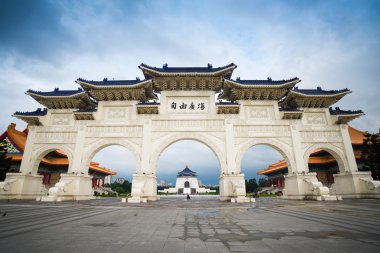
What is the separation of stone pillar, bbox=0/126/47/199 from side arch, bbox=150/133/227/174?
1025 cm

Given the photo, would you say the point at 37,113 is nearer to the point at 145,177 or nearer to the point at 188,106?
the point at 145,177

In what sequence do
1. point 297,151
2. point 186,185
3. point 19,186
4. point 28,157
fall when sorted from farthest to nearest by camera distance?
point 186,185
point 28,157
point 297,151
point 19,186

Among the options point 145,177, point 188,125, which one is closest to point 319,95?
point 188,125

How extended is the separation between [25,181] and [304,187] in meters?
22.2

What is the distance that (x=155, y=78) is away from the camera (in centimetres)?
1791

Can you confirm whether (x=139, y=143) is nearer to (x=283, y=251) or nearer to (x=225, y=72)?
(x=225, y=72)

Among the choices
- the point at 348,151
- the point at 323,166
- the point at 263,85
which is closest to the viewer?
the point at 348,151

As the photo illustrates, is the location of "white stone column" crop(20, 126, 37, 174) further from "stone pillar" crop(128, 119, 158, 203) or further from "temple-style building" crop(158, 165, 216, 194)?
"temple-style building" crop(158, 165, 216, 194)

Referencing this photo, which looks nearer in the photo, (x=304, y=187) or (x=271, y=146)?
(x=304, y=187)

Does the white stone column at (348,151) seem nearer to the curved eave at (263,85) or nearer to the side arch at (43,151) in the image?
the curved eave at (263,85)

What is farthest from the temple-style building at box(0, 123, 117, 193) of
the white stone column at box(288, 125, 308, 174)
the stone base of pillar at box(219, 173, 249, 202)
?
the white stone column at box(288, 125, 308, 174)

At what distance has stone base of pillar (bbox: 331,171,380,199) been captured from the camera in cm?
1567

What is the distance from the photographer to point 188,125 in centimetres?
1739

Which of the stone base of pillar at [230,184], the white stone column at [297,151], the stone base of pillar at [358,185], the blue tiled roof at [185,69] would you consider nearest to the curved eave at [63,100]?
the blue tiled roof at [185,69]
